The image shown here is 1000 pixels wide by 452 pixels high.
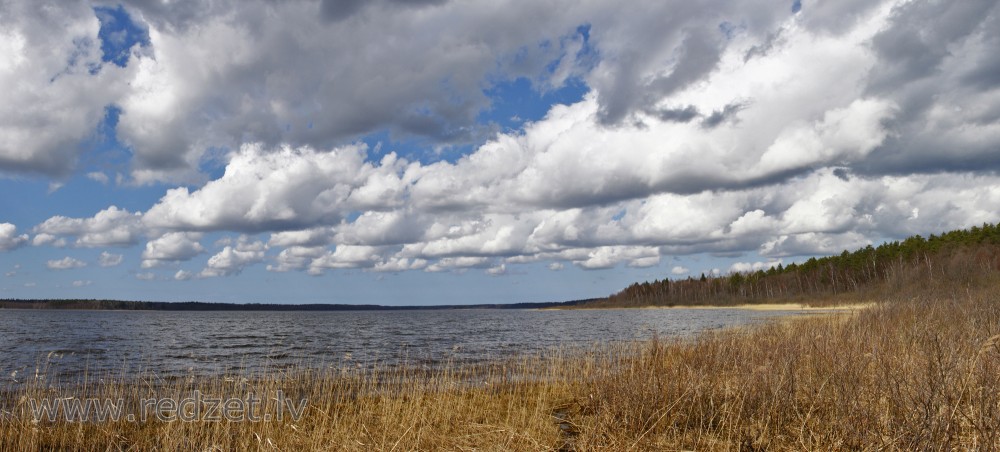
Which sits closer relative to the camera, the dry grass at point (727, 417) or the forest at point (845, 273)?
the dry grass at point (727, 417)

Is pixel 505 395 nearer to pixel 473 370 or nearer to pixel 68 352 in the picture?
pixel 473 370

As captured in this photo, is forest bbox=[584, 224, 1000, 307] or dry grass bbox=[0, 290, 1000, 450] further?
forest bbox=[584, 224, 1000, 307]

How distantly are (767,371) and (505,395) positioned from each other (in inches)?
307

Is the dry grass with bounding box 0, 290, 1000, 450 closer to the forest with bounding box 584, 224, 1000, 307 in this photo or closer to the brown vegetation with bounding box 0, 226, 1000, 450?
the brown vegetation with bounding box 0, 226, 1000, 450

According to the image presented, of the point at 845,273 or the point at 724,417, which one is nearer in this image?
the point at 724,417

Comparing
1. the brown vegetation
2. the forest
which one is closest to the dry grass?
the brown vegetation

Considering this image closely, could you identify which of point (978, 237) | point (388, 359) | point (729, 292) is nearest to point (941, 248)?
point (978, 237)

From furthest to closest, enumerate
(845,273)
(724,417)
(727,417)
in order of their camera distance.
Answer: (845,273), (727,417), (724,417)

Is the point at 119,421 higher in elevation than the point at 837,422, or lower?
lower

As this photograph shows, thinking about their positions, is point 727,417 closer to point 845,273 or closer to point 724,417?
point 724,417

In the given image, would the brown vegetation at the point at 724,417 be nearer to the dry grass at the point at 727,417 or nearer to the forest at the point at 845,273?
the dry grass at the point at 727,417

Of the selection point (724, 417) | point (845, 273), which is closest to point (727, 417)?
point (724, 417)

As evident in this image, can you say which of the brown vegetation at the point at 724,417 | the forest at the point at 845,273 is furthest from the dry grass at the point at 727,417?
the forest at the point at 845,273

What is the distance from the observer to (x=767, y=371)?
8391 mm
